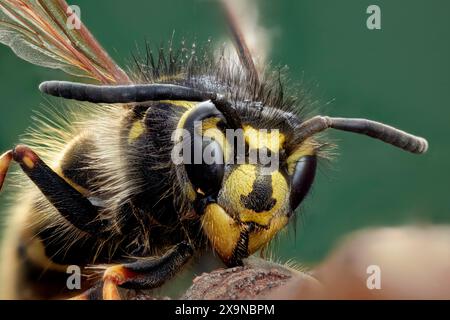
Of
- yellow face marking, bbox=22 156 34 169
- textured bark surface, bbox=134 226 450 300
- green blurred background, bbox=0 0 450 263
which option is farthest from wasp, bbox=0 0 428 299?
textured bark surface, bbox=134 226 450 300

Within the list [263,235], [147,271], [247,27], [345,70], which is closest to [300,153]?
[263,235]

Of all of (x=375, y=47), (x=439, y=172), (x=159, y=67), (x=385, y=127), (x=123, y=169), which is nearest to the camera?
(x=385, y=127)

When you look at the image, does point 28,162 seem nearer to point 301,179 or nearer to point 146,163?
point 146,163

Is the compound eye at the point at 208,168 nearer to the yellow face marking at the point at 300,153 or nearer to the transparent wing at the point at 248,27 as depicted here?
the yellow face marking at the point at 300,153

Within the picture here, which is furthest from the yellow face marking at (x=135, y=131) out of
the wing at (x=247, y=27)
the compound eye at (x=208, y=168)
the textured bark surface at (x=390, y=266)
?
the textured bark surface at (x=390, y=266)

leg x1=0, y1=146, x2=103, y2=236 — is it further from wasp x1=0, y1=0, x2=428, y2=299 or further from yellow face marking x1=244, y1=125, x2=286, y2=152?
yellow face marking x1=244, y1=125, x2=286, y2=152

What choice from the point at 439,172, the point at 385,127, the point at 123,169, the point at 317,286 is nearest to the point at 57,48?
the point at 123,169

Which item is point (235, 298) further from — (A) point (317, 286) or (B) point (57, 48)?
(B) point (57, 48)
